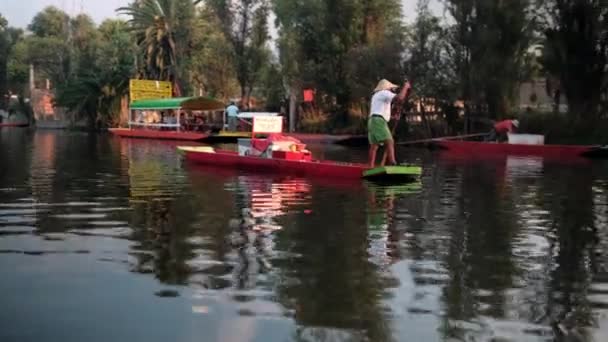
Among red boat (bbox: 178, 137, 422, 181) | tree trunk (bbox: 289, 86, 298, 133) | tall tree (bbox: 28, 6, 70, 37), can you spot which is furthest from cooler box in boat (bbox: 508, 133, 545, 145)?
tall tree (bbox: 28, 6, 70, 37)

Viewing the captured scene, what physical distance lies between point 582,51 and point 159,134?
17529 millimetres

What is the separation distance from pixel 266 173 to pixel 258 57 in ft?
101

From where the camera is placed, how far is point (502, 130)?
2500cm

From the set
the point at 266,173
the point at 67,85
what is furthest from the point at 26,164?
the point at 67,85

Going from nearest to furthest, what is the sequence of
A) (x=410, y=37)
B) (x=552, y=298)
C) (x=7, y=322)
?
(x=7, y=322), (x=552, y=298), (x=410, y=37)

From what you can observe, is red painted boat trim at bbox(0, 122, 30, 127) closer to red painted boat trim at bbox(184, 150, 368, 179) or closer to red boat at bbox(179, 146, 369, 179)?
red boat at bbox(179, 146, 369, 179)

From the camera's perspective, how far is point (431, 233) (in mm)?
7773

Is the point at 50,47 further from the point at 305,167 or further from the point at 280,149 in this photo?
the point at 305,167

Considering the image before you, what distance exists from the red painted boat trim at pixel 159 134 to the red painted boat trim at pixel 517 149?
33.7 feet

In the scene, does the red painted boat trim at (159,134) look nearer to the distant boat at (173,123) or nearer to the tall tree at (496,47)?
the distant boat at (173,123)

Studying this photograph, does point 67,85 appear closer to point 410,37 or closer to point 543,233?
point 410,37

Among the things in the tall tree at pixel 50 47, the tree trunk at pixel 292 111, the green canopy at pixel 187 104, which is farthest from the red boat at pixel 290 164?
the tall tree at pixel 50 47

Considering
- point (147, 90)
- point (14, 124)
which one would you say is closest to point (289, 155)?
point (147, 90)

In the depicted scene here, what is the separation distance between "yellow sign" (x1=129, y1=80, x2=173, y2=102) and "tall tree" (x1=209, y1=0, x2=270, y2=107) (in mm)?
5364
